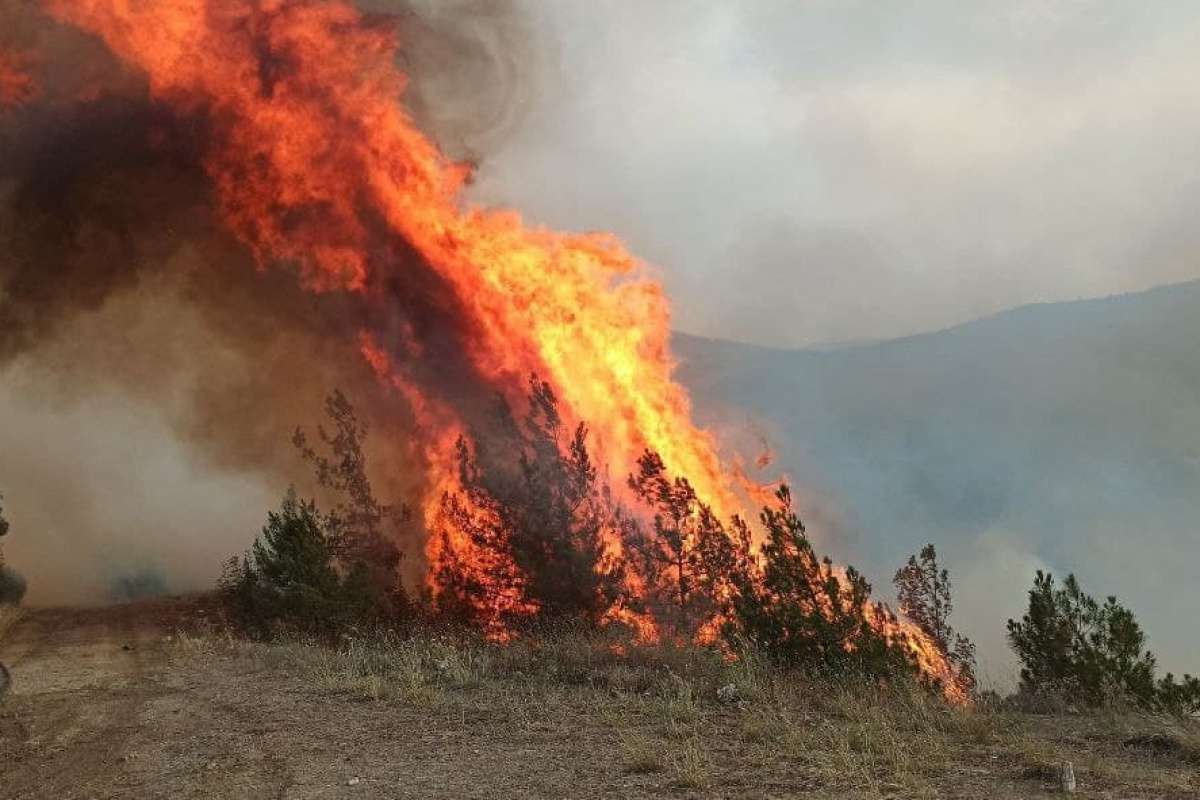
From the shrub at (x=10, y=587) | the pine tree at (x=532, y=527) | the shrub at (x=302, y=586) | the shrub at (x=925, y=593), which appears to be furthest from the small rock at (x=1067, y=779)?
the shrub at (x=10, y=587)

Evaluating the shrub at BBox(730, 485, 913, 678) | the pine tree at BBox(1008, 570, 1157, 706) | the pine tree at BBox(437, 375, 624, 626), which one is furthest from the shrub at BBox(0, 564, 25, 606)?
the pine tree at BBox(1008, 570, 1157, 706)

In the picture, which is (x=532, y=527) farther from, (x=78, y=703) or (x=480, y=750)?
(x=480, y=750)

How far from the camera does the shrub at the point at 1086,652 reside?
16656 mm

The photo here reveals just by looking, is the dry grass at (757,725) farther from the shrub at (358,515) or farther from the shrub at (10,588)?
the shrub at (10,588)

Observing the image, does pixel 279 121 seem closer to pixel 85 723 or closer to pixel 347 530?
pixel 347 530

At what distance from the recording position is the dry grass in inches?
323

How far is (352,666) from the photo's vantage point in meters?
16.4

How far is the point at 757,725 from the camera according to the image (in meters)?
10.5

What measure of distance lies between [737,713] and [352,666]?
28.7ft

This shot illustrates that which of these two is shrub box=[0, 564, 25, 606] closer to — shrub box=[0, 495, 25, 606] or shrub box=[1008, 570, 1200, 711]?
shrub box=[0, 495, 25, 606]

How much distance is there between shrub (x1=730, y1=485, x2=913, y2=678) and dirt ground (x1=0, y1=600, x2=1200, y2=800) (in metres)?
4.96

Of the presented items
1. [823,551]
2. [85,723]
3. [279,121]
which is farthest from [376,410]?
[823,551]

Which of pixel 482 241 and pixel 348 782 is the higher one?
pixel 482 241

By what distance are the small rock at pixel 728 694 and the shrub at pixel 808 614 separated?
3443mm
